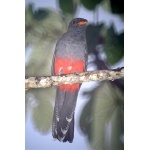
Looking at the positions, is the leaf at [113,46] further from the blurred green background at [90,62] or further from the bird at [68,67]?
the bird at [68,67]

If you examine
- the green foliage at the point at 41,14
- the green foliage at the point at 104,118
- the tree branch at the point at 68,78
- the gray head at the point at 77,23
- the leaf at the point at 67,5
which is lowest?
the green foliage at the point at 104,118

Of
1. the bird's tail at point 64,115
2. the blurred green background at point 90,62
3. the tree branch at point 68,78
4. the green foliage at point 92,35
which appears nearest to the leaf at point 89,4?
the blurred green background at point 90,62

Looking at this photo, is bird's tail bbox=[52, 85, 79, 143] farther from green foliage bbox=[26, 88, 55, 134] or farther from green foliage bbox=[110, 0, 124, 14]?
green foliage bbox=[110, 0, 124, 14]

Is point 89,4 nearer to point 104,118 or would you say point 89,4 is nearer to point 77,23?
point 77,23
